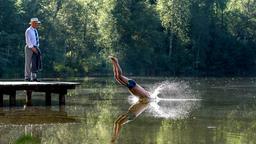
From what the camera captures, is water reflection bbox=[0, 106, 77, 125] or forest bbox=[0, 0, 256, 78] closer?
water reflection bbox=[0, 106, 77, 125]

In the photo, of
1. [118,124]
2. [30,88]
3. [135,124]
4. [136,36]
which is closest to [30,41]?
[30,88]

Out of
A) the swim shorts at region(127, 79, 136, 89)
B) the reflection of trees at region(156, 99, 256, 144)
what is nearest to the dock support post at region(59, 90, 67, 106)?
the swim shorts at region(127, 79, 136, 89)

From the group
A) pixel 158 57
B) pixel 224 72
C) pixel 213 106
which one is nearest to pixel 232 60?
pixel 224 72

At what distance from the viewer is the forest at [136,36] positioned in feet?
202

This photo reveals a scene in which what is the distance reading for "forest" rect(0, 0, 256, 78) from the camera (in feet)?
202

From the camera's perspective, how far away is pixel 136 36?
76500mm

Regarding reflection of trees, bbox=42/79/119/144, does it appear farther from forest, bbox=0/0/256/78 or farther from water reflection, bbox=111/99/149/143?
forest, bbox=0/0/256/78

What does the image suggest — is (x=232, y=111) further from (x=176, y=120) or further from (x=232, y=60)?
(x=232, y=60)

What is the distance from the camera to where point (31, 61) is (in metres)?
18.8

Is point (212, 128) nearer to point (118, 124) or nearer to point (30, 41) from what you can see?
point (118, 124)

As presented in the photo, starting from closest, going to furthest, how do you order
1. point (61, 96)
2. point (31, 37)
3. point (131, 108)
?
point (131, 108), point (61, 96), point (31, 37)

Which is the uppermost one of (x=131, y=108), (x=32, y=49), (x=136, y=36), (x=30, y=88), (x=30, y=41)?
(x=136, y=36)

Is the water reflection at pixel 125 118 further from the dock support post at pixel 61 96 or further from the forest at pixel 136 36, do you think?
the forest at pixel 136 36

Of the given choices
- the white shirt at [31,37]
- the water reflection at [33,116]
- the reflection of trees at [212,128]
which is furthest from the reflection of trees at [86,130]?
the white shirt at [31,37]
